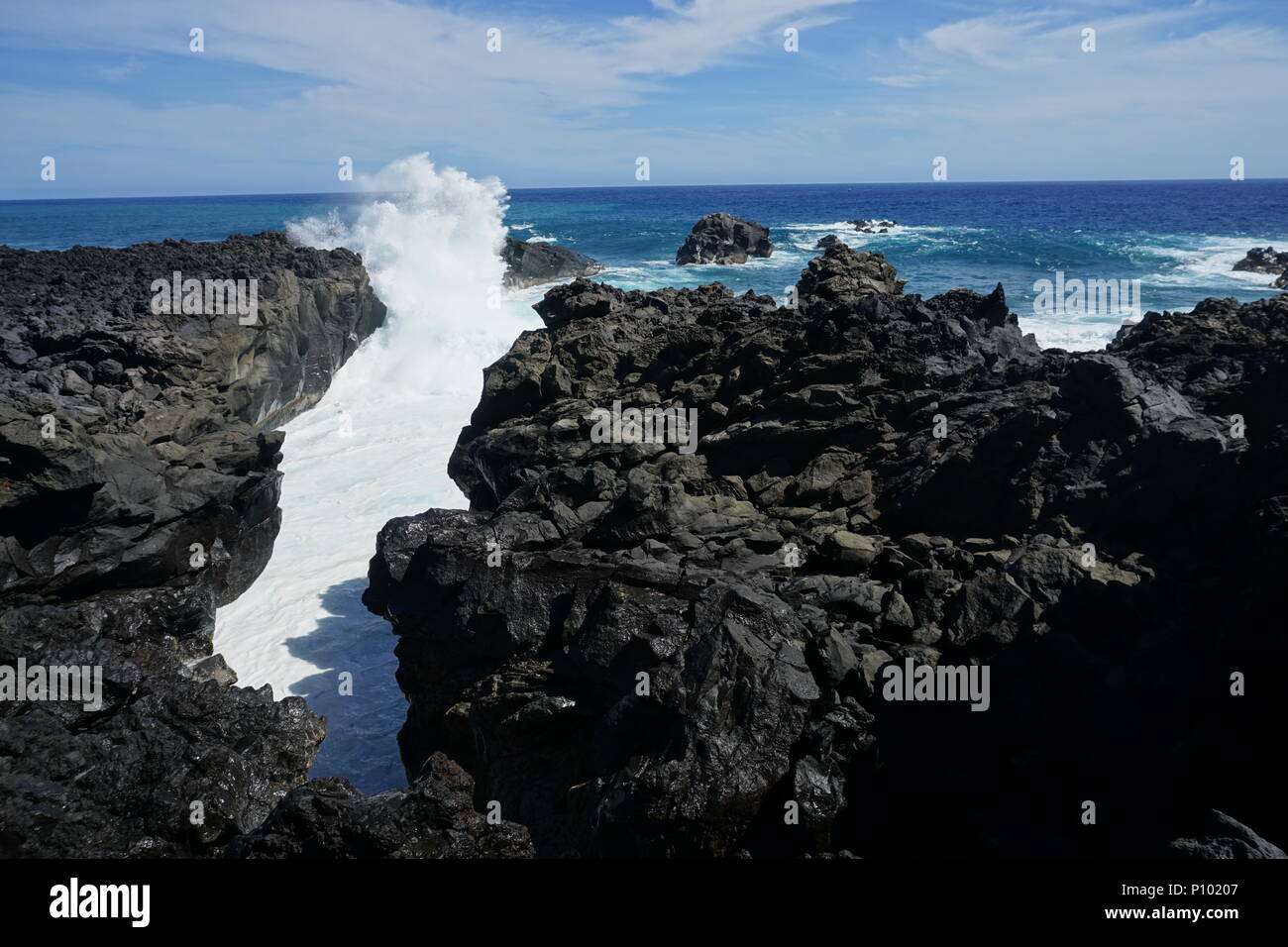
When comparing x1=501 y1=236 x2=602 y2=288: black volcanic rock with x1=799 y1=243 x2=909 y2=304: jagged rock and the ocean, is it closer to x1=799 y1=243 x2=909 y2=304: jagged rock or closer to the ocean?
the ocean

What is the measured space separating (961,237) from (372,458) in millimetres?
57707

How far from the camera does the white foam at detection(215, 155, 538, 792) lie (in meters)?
12.6

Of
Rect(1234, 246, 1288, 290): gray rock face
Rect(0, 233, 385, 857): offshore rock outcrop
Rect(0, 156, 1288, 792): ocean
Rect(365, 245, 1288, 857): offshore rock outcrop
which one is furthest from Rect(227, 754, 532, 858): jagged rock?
Rect(1234, 246, 1288, 290): gray rock face

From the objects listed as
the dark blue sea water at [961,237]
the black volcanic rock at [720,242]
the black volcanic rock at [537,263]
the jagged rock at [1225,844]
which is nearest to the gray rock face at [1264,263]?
the dark blue sea water at [961,237]

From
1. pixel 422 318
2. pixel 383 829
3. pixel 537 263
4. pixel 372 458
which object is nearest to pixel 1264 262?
pixel 537 263

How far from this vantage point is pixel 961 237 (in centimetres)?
6575

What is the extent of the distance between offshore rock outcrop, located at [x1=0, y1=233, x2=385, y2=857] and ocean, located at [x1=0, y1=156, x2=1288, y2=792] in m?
1.27

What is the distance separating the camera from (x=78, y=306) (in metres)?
19.6

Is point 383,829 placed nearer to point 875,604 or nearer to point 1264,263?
point 875,604

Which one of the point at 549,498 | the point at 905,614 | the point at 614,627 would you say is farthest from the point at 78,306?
the point at 905,614

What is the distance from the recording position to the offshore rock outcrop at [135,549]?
26.2 ft

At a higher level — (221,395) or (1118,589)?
(221,395)

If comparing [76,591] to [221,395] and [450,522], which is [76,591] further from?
[221,395]
